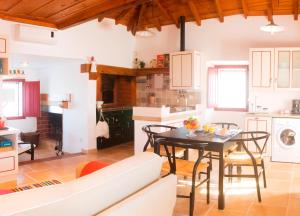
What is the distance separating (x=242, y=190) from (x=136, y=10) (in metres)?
4.90

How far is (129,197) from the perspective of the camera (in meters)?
2.05

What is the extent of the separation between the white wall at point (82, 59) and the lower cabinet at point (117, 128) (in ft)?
1.19

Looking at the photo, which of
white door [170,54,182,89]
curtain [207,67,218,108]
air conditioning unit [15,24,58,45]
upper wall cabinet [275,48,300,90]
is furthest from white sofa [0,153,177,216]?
curtain [207,67,218,108]

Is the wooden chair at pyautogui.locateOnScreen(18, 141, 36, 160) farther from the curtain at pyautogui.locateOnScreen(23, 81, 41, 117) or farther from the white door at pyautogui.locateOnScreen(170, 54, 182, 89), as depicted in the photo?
the white door at pyautogui.locateOnScreen(170, 54, 182, 89)

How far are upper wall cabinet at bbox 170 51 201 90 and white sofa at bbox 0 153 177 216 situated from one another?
4.76 metres

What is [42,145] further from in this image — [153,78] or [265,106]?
[265,106]

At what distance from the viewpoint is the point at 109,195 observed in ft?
6.11

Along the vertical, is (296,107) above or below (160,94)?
below

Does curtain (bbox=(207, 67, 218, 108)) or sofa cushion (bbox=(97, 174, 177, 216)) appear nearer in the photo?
sofa cushion (bbox=(97, 174, 177, 216))

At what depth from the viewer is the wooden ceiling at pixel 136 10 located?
5027 millimetres

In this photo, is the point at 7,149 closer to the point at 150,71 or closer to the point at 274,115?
the point at 150,71

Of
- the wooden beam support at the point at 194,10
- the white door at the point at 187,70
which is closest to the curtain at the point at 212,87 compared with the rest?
the white door at the point at 187,70

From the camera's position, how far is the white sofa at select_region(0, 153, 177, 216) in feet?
4.68

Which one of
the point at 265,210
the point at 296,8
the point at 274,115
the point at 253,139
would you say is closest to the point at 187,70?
the point at 274,115
